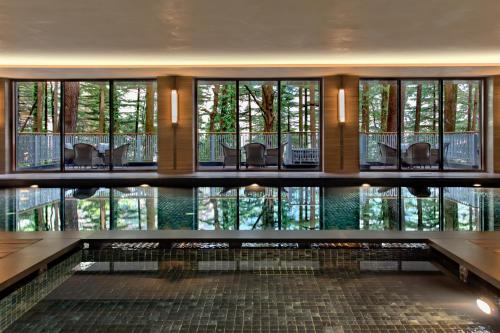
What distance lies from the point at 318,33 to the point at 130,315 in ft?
19.5

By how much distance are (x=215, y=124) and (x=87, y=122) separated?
413 centimetres

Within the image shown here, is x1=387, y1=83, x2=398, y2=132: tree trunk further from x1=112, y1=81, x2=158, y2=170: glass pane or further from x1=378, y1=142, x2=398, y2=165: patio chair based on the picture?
x1=112, y1=81, x2=158, y2=170: glass pane

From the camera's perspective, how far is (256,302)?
130 inches

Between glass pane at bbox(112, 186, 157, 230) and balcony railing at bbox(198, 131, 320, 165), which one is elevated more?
balcony railing at bbox(198, 131, 320, 165)

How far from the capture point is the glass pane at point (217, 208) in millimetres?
5500

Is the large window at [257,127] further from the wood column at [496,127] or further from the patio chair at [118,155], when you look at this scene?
the wood column at [496,127]

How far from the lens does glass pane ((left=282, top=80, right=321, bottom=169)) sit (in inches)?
541

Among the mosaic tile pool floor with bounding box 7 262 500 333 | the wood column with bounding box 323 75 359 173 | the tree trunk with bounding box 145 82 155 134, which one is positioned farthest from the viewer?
the tree trunk with bounding box 145 82 155 134

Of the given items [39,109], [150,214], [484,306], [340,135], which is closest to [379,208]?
[150,214]

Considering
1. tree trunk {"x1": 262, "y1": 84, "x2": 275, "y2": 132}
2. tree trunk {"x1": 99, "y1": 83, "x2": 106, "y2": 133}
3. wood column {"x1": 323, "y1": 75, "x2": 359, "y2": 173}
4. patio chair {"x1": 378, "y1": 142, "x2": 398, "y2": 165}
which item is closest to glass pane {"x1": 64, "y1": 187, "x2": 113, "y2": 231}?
wood column {"x1": 323, "y1": 75, "x2": 359, "y2": 173}

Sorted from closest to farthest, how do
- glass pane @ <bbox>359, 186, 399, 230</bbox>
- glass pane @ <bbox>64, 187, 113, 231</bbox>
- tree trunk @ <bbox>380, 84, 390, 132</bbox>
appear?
glass pane @ <bbox>359, 186, 399, 230</bbox>
glass pane @ <bbox>64, 187, 113, 231</bbox>
tree trunk @ <bbox>380, 84, 390, 132</bbox>

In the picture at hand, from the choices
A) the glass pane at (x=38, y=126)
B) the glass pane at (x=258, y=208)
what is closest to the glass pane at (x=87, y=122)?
the glass pane at (x=38, y=126)

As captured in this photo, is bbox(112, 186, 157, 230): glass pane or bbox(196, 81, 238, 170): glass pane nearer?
bbox(112, 186, 157, 230): glass pane

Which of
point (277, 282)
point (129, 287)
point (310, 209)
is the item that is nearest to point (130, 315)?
point (129, 287)
